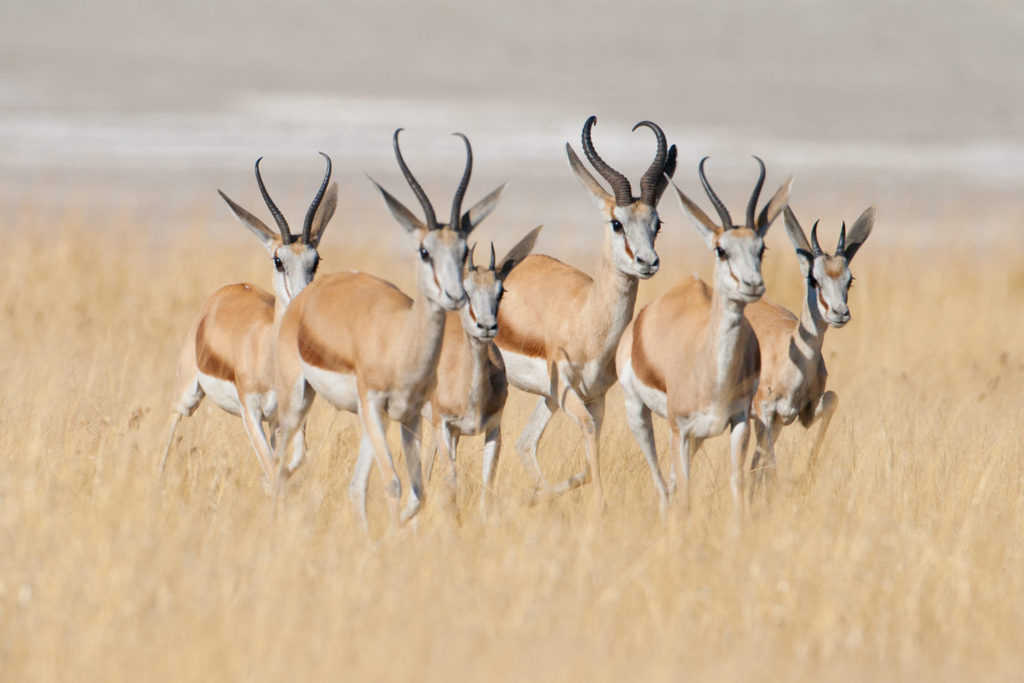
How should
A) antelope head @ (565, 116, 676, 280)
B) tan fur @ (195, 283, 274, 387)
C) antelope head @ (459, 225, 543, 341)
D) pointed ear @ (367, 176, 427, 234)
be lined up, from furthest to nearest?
tan fur @ (195, 283, 274, 387), antelope head @ (565, 116, 676, 280), pointed ear @ (367, 176, 427, 234), antelope head @ (459, 225, 543, 341)

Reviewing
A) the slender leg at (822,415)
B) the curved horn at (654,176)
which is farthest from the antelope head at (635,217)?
the slender leg at (822,415)

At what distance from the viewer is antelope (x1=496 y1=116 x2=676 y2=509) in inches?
298

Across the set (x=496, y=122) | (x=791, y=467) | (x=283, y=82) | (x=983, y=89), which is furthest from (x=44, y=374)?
(x=983, y=89)

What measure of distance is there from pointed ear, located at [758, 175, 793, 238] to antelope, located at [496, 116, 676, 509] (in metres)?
0.62

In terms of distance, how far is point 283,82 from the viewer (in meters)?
42.1

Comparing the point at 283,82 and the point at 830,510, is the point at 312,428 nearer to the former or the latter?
the point at 830,510

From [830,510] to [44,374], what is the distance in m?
5.96

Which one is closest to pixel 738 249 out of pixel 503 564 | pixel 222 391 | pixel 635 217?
pixel 635 217

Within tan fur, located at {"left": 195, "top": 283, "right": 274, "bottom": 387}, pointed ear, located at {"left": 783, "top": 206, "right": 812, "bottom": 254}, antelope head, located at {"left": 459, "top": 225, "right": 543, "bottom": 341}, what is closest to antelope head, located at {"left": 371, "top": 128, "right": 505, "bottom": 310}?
antelope head, located at {"left": 459, "top": 225, "right": 543, "bottom": 341}

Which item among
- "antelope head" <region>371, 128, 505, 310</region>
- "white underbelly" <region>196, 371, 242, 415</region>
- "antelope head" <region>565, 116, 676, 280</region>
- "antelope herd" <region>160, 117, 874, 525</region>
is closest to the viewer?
"antelope head" <region>371, 128, 505, 310</region>

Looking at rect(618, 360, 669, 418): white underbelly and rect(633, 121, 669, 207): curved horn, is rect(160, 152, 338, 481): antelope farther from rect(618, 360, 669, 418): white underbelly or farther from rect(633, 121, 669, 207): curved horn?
rect(618, 360, 669, 418): white underbelly

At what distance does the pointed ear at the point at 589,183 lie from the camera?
7832mm

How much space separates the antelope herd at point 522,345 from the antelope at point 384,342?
0.01 meters

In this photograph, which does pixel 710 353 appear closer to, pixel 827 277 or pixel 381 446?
pixel 827 277
